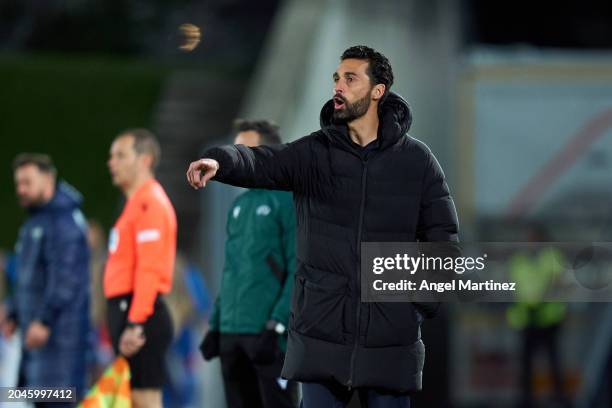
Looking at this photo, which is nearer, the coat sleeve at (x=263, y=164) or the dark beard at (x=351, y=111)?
the coat sleeve at (x=263, y=164)

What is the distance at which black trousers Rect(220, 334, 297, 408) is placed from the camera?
302 inches

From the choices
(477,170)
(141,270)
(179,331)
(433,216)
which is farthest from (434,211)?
(477,170)

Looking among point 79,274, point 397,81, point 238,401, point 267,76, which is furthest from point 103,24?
point 238,401

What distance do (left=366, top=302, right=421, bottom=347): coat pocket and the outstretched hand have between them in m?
0.84

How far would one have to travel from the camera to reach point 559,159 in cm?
1554

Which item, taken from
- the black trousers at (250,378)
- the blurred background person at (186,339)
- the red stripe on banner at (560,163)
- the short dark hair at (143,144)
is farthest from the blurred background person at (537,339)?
the black trousers at (250,378)

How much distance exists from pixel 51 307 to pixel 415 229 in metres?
3.32

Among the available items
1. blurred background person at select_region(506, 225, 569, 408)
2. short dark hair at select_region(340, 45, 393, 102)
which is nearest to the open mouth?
short dark hair at select_region(340, 45, 393, 102)

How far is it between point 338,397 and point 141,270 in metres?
1.83

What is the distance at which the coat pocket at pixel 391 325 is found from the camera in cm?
633

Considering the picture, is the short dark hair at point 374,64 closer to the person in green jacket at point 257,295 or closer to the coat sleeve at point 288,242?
the person in green jacket at point 257,295

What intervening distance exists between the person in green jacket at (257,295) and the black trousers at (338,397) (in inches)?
46.3

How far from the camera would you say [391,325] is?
6.37 meters

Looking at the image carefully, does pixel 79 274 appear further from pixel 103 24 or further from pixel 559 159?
pixel 103 24
